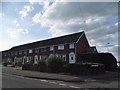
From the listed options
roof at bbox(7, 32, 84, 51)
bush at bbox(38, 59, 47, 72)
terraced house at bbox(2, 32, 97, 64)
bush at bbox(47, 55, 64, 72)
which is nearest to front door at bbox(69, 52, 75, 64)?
terraced house at bbox(2, 32, 97, 64)

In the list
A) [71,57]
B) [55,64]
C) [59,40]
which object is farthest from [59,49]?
[55,64]

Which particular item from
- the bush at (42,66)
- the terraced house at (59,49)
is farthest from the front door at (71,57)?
the bush at (42,66)

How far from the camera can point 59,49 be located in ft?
176

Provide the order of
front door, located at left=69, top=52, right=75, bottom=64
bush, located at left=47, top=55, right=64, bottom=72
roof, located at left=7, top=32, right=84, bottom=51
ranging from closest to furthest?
bush, located at left=47, top=55, right=64, bottom=72 → front door, located at left=69, top=52, right=75, bottom=64 → roof, located at left=7, top=32, right=84, bottom=51

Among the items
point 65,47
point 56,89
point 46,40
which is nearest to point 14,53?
point 46,40

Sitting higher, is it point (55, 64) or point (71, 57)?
point (71, 57)

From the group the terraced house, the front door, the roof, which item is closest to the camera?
the front door

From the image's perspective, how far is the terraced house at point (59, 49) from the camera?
162 ft

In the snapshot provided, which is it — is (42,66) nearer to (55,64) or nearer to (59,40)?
(55,64)

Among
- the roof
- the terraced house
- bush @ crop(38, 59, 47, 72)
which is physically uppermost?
the roof

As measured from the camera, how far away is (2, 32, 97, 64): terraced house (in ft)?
162

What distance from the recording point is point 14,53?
74688mm

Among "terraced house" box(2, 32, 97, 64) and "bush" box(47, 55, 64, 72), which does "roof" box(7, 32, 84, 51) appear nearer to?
"terraced house" box(2, 32, 97, 64)

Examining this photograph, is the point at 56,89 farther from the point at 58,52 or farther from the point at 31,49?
the point at 31,49
